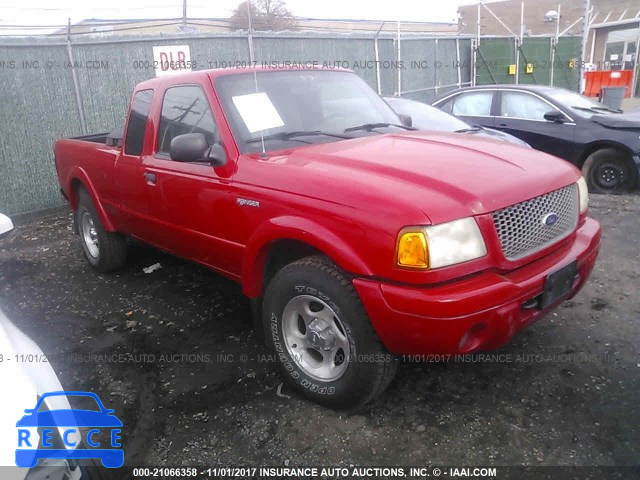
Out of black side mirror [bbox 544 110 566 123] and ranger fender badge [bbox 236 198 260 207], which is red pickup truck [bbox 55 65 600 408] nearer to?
ranger fender badge [bbox 236 198 260 207]

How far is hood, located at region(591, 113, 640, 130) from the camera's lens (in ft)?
23.6

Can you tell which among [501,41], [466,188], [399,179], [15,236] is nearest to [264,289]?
[399,179]

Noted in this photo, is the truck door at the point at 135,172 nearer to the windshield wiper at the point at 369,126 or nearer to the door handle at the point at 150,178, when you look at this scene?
the door handle at the point at 150,178

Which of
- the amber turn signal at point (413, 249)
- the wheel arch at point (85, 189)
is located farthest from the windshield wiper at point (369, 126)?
the wheel arch at point (85, 189)

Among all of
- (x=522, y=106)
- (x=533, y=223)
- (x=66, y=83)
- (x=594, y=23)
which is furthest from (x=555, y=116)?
(x=594, y=23)

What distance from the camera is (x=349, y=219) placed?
256cm

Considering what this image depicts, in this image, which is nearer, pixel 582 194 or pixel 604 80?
pixel 582 194

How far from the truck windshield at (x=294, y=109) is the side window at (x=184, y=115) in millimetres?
176

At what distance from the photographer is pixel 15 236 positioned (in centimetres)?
716

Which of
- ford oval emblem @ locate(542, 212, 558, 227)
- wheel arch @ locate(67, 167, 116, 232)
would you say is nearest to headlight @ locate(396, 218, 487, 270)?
ford oval emblem @ locate(542, 212, 558, 227)

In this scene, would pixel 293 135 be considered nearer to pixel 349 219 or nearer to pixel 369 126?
pixel 369 126

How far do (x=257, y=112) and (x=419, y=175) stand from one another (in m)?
1.30

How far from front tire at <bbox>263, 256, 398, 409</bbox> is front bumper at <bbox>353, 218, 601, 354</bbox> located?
0.11 meters

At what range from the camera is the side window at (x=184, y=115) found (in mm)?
3568
